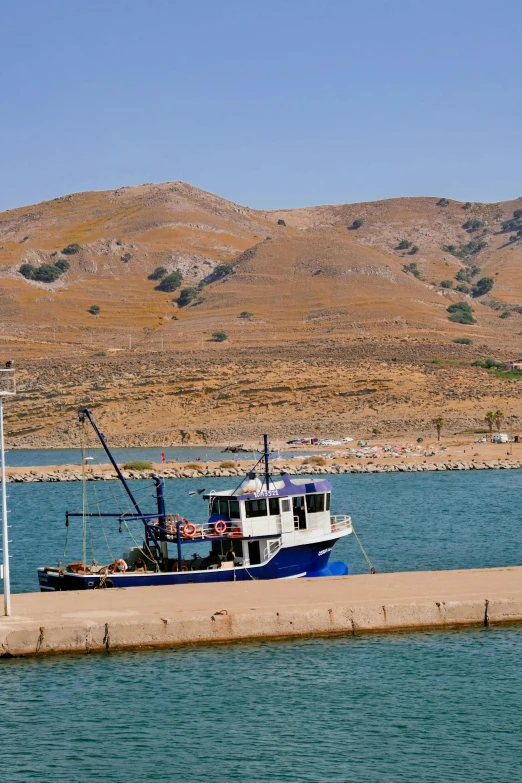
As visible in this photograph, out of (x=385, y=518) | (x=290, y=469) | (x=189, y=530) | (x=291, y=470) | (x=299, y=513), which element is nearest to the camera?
(x=189, y=530)

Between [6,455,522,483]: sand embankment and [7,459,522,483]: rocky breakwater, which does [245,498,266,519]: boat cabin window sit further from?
[7,459,522,483]: rocky breakwater

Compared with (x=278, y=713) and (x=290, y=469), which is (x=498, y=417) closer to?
(x=290, y=469)

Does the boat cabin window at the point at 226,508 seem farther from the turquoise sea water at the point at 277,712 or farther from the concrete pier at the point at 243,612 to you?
the turquoise sea water at the point at 277,712

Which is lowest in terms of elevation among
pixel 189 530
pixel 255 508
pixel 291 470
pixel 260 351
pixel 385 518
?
pixel 189 530

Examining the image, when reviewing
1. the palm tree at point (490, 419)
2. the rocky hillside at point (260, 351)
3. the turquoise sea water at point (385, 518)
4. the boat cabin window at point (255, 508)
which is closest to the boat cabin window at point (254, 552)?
the boat cabin window at point (255, 508)

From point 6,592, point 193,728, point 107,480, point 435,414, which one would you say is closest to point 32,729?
point 193,728

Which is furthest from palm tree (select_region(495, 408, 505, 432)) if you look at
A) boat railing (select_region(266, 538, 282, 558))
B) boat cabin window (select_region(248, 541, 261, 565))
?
boat cabin window (select_region(248, 541, 261, 565))

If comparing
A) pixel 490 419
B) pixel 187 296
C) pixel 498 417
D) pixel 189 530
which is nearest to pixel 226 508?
pixel 189 530

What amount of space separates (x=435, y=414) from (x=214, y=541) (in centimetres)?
7222

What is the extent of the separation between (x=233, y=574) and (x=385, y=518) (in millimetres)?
20255

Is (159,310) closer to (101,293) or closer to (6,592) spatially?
(101,293)

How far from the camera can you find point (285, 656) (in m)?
23.7

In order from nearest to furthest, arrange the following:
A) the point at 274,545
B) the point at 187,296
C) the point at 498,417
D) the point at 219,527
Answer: the point at 219,527
the point at 274,545
the point at 498,417
the point at 187,296

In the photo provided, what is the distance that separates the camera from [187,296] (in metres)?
189
